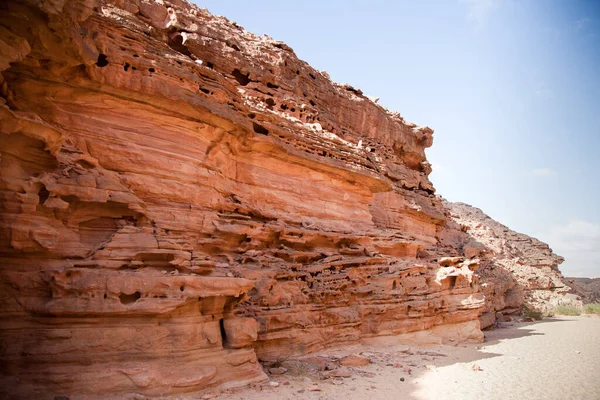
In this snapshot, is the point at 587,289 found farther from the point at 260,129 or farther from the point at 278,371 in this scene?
the point at 278,371

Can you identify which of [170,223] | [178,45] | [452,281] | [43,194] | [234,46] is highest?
[234,46]

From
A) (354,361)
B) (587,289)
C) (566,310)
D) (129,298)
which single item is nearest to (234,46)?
(129,298)

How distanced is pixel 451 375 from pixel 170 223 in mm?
8823

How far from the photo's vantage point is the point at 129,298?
23.2 feet

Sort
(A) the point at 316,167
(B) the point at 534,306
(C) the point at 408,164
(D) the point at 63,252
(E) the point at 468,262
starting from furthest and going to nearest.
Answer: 1. (B) the point at 534,306
2. (C) the point at 408,164
3. (E) the point at 468,262
4. (A) the point at 316,167
5. (D) the point at 63,252

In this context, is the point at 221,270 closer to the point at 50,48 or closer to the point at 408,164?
the point at 50,48

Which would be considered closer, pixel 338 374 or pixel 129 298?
pixel 129 298

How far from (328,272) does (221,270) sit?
443 centimetres

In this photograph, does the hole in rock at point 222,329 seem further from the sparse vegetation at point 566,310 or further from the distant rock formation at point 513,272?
the sparse vegetation at point 566,310

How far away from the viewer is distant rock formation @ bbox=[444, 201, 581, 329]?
25453 millimetres

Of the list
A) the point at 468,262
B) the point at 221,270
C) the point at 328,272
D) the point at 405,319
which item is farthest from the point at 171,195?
the point at 468,262

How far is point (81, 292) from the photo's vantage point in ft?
21.6

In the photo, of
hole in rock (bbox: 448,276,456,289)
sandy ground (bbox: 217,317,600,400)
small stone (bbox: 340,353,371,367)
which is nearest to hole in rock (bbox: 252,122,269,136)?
sandy ground (bbox: 217,317,600,400)

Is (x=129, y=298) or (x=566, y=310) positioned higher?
Answer: (x=129, y=298)
